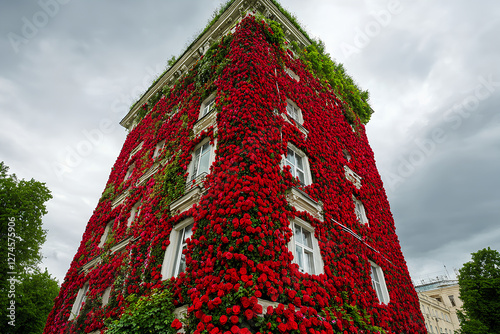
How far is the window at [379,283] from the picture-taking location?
10.7 m

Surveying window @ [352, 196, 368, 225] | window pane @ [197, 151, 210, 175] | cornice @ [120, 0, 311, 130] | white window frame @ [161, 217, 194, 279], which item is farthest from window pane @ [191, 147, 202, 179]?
cornice @ [120, 0, 311, 130]

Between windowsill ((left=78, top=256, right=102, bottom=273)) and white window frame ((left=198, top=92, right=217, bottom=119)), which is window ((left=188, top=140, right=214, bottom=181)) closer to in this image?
white window frame ((left=198, top=92, right=217, bottom=119))

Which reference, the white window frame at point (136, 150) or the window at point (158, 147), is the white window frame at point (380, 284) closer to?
the window at point (158, 147)

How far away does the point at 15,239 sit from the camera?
17.3m

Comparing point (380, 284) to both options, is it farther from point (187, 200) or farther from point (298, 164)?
point (187, 200)

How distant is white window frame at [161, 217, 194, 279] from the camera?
28.1ft

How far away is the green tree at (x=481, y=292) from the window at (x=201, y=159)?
2746cm

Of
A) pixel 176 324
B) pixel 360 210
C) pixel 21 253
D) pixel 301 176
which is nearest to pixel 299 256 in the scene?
pixel 301 176

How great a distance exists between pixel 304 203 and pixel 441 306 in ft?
195

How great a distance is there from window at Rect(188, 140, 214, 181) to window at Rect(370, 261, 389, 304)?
8211 millimetres

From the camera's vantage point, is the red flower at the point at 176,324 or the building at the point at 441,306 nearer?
the red flower at the point at 176,324

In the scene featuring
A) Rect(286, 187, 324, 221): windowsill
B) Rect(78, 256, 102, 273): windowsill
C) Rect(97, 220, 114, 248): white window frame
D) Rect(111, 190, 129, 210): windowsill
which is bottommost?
Rect(78, 256, 102, 273): windowsill

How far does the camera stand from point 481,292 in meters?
23.9

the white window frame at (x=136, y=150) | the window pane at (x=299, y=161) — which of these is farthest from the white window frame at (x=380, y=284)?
the white window frame at (x=136, y=150)
